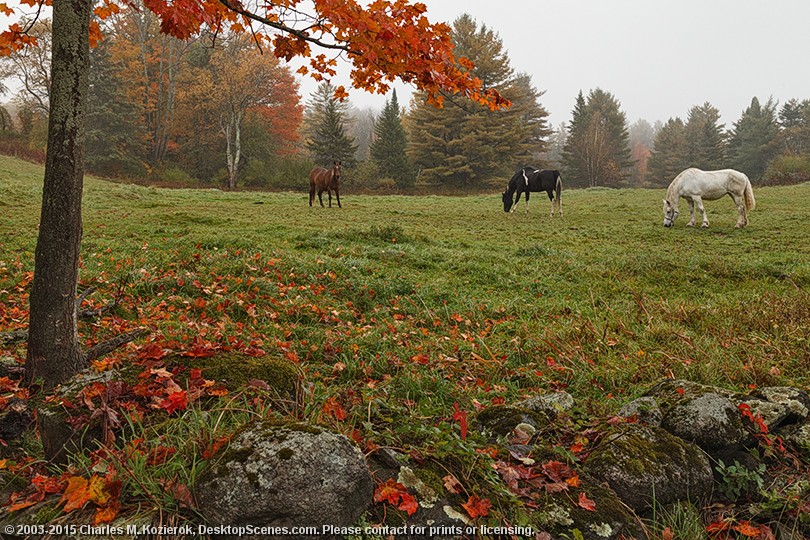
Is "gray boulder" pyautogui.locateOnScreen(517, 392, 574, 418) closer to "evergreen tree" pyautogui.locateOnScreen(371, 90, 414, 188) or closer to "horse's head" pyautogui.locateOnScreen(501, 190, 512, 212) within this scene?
"horse's head" pyautogui.locateOnScreen(501, 190, 512, 212)

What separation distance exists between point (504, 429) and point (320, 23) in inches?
124

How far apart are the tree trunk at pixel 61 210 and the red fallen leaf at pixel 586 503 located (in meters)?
3.08

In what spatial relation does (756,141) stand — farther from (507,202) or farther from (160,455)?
(160,455)

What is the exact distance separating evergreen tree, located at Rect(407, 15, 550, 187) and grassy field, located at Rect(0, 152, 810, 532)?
2819 centimetres

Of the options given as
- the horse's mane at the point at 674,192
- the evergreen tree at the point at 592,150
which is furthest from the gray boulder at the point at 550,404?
the evergreen tree at the point at 592,150

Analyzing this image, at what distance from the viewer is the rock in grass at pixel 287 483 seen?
5.44ft

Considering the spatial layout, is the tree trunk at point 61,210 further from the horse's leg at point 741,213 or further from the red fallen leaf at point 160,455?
the horse's leg at point 741,213

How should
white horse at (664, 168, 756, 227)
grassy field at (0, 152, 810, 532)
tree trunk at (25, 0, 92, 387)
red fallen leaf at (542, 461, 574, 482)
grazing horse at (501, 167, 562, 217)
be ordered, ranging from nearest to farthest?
red fallen leaf at (542, 461, 574, 482), tree trunk at (25, 0, 92, 387), grassy field at (0, 152, 810, 532), white horse at (664, 168, 756, 227), grazing horse at (501, 167, 562, 217)

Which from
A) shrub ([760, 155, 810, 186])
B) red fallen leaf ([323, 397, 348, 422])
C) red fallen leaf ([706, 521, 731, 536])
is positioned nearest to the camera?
red fallen leaf ([706, 521, 731, 536])

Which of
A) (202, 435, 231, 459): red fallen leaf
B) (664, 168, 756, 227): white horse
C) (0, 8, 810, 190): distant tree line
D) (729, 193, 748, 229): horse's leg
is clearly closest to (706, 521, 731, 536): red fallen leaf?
(202, 435, 231, 459): red fallen leaf

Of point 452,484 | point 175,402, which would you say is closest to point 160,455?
point 175,402

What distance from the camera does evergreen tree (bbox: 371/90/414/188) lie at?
127ft

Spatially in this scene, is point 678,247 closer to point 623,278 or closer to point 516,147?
point 623,278

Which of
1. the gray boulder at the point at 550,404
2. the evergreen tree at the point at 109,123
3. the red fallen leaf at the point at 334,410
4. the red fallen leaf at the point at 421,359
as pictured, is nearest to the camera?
the red fallen leaf at the point at 334,410
